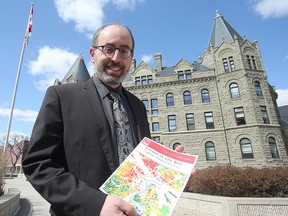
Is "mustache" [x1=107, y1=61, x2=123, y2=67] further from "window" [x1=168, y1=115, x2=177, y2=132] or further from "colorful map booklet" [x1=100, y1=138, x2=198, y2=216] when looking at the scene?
"window" [x1=168, y1=115, x2=177, y2=132]

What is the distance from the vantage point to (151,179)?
1.33 m

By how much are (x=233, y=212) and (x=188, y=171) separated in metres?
6.67

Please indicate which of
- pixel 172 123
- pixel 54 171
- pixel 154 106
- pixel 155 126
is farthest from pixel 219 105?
pixel 54 171

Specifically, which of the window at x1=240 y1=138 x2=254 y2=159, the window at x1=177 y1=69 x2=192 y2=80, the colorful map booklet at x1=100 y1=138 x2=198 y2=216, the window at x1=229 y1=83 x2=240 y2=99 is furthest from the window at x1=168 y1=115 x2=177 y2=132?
the colorful map booklet at x1=100 y1=138 x2=198 y2=216

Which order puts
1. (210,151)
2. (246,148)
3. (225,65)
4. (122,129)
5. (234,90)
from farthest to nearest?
(225,65) → (234,90) → (210,151) → (246,148) → (122,129)

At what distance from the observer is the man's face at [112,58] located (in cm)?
183

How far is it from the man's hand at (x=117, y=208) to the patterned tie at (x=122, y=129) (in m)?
0.51

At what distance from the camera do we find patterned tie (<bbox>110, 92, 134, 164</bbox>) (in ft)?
5.64

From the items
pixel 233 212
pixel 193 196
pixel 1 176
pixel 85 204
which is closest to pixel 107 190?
pixel 85 204

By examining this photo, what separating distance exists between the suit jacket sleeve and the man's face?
50 cm

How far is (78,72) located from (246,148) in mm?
24715

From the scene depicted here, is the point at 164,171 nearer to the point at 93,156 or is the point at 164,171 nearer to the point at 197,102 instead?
the point at 93,156

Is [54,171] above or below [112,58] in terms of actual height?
below

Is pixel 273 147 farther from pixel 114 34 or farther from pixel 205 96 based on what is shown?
pixel 114 34
